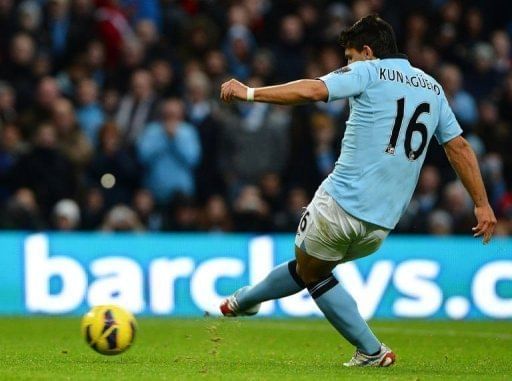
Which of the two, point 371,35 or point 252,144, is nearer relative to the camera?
point 371,35

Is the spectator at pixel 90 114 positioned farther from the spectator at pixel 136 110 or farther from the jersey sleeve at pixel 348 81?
the jersey sleeve at pixel 348 81

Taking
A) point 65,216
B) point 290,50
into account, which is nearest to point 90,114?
point 65,216

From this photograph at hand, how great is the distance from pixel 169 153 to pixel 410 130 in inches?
319

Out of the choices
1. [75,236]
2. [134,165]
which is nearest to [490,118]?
[134,165]

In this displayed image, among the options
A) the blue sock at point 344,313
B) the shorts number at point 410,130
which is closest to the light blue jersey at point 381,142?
the shorts number at point 410,130

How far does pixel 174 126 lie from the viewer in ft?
54.5

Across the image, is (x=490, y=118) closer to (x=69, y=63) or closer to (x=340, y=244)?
(x=69, y=63)

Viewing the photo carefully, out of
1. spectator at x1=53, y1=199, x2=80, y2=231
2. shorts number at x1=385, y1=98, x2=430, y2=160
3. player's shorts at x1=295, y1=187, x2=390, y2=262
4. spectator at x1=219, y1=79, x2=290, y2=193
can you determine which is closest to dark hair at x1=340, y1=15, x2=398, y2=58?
shorts number at x1=385, y1=98, x2=430, y2=160

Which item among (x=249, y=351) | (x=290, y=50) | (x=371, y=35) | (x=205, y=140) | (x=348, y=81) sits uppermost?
(x=371, y=35)

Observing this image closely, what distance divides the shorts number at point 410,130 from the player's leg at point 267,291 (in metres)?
1.15

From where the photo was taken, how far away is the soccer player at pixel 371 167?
8.88m

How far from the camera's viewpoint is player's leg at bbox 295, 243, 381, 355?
9.06 m

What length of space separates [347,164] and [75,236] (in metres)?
7.00

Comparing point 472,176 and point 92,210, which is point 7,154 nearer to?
point 92,210
